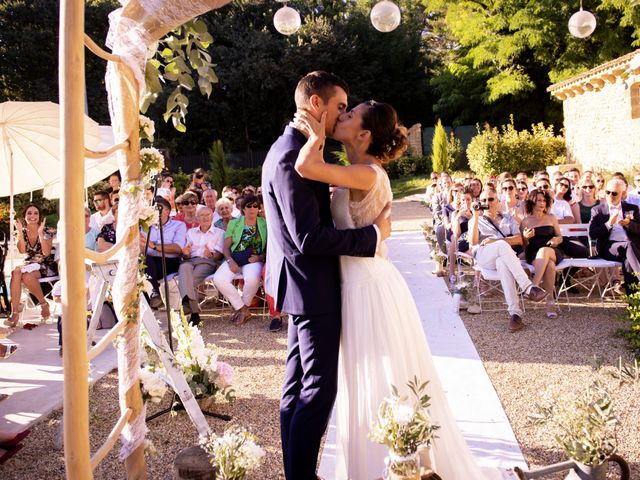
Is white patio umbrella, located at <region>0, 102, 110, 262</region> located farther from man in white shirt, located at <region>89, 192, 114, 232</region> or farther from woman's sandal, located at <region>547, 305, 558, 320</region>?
woman's sandal, located at <region>547, 305, 558, 320</region>

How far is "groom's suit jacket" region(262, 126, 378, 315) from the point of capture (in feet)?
8.28

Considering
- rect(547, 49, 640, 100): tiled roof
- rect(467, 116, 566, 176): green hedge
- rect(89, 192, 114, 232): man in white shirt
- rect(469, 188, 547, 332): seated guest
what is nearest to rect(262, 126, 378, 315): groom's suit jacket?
rect(469, 188, 547, 332): seated guest

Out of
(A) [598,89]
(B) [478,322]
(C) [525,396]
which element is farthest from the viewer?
(A) [598,89]

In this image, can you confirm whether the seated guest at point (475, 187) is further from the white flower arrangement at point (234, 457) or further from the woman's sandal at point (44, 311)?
the white flower arrangement at point (234, 457)

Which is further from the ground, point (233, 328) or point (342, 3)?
point (342, 3)

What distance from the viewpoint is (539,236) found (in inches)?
267

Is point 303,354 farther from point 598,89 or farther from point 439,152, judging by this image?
point 439,152

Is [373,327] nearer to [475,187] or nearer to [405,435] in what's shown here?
[405,435]

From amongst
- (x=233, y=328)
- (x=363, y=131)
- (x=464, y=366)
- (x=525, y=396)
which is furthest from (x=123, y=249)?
(x=233, y=328)

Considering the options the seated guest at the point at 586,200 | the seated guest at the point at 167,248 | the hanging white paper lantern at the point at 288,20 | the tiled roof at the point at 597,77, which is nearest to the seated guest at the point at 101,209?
the seated guest at the point at 167,248

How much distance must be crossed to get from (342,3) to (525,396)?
107 ft

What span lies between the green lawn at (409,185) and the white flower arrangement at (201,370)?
735 inches

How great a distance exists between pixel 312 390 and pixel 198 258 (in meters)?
4.86

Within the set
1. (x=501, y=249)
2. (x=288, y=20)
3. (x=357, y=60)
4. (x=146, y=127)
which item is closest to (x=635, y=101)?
(x=501, y=249)
